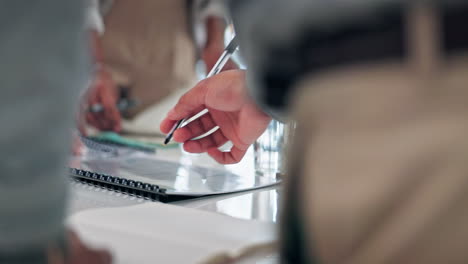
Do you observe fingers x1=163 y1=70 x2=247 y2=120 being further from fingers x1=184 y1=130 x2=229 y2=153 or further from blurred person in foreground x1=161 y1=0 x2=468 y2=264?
blurred person in foreground x1=161 y1=0 x2=468 y2=264

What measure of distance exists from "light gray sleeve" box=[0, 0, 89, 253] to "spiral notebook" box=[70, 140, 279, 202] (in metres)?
0.27

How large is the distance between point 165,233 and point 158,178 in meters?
0.21

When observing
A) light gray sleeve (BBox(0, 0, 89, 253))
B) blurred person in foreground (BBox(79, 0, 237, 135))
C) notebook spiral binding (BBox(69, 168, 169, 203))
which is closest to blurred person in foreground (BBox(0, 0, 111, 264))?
light gray sleeve (BBox(0, 0, 89, 253))

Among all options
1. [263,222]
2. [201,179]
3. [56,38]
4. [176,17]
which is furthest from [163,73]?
[56,38]

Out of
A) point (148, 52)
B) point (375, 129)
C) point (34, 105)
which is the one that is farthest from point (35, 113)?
point (148, 52)

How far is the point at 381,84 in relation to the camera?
0.14 metres

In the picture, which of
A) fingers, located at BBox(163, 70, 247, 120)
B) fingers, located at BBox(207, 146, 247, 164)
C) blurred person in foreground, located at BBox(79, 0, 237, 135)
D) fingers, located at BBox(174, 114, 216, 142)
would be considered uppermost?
blurred person in foreground, located at BBox(79, 0, 237, 135)

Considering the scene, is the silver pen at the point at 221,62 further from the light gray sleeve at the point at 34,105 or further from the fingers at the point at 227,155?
the light gray sleeve at the point at 34,105

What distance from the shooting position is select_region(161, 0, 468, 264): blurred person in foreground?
0.42ft

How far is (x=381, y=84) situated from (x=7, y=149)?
127 millimetres

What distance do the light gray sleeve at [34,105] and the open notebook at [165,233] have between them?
7 cm

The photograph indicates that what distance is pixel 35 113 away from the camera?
148 mm

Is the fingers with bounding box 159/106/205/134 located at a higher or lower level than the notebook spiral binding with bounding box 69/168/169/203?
higher

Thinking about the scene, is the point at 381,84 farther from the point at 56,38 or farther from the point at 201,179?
the point at 201,179
